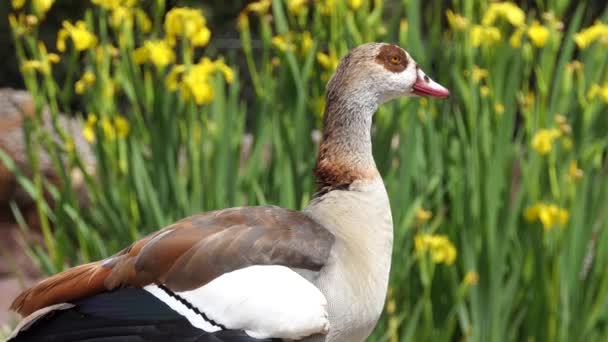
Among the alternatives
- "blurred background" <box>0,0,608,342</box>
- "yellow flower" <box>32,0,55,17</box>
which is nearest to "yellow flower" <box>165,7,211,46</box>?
"blurred background" <box>0,0,608,342</box>

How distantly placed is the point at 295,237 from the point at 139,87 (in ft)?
3.06

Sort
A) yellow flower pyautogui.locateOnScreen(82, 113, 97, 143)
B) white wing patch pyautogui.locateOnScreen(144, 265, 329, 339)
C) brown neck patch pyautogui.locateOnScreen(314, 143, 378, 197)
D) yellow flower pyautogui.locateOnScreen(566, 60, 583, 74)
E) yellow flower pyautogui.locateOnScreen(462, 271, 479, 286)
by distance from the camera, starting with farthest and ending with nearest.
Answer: yellow flower pyautogui.locateOnScreen(566, 60, 583, 74)
yellow flower pyautogui.locateOnScreen(82, 113, 97, 143)
yellow flower pyautogui.locateOnScreen(462, 271, 479, 286)
brown neck patch pyautogui.locateOnScreen(314, 143, 378, 197)
white wing patch pyautogui.locateOnScreen(144, 265, 329, 339)

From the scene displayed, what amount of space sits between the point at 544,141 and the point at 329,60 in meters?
0.64

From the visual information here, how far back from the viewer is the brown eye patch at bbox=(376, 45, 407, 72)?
2.81 metres

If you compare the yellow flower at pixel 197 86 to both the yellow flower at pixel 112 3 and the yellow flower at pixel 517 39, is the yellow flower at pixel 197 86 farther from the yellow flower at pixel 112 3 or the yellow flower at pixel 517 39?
the yellow flower at pixel 517 39

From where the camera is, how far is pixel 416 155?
10.4ft

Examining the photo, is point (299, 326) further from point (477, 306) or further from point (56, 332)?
point (477, 306)

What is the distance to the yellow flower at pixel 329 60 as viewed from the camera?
3.27 meters

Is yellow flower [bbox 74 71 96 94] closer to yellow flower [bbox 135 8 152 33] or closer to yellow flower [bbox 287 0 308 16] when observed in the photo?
yellow flower [bbox 135 8 152 33]

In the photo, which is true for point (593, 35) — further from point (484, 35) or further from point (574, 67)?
point (484, 35)

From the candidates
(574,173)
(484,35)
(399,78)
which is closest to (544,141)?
(574,173)

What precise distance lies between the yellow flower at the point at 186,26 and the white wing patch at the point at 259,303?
3.26 ft

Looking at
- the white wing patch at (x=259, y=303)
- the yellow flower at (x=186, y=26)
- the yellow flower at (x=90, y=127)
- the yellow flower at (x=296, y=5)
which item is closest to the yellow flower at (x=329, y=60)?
the yellow flower at (x=296, y=5)

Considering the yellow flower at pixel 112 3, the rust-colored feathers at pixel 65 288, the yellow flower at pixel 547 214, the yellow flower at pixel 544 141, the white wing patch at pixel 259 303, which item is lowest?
the yellow flower at pixel 547 214
